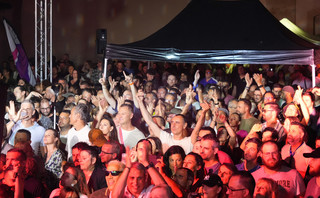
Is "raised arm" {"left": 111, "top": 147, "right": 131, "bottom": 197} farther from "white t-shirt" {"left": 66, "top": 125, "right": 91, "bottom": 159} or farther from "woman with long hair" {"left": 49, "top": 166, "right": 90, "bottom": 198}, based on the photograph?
"white t-shirt" {"left": 66, "top": 125, "right": 91, "bottom": 159}

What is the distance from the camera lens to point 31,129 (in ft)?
26.6

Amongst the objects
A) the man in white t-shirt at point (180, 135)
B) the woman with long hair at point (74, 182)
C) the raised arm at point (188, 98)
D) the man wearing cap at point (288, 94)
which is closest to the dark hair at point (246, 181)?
the woman with long hair at point (74, 182)

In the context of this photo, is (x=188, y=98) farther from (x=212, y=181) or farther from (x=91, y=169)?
(x=212, y=181)

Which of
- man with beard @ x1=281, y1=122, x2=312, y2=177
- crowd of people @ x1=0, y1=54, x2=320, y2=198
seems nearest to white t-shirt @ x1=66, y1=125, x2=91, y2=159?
crowd of people @ x1=0, y1=54, x2=320, y2=198

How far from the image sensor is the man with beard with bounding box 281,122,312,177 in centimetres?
623

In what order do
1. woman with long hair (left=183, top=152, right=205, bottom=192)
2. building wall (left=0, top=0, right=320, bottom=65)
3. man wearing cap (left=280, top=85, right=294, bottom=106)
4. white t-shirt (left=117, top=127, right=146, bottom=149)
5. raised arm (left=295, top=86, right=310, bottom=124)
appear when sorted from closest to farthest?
woman with long hair (left=183, top=152, right=205, bottom=192) < raised arm (left=295, top=86, right=310, bottom=124) < white t-shirt (left=117, top=127, right=146, bottom=149) < man wearing cap (left=280, top=85, right=294, bottom=106) < building wall (left=0, top=0, right=320, bottom=65)

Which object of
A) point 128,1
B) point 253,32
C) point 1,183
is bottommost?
point 1,183

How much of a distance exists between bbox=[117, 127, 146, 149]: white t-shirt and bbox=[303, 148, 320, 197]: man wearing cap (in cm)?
255

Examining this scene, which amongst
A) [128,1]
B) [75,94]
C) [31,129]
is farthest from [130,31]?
[31,129]

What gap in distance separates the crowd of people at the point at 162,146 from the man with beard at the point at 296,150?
11 millimetres

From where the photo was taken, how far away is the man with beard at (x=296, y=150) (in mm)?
6234

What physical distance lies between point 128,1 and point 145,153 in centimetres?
1219

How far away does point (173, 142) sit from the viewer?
23.7 feet

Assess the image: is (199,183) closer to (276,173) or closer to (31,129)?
(276,173)
